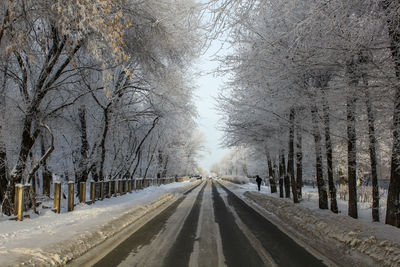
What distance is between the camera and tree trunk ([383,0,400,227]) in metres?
5.96

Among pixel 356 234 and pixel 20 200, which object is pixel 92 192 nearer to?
pixel 20 200

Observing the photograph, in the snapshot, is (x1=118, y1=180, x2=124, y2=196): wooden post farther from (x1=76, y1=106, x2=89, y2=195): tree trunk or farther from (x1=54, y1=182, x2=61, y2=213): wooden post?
(x1=54, y1=182, x2=61, y2=213): wooden post

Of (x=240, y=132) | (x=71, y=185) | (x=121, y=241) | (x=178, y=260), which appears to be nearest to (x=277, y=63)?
(x=178, y=260)

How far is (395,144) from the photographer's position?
6797mm

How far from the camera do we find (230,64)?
8.81m

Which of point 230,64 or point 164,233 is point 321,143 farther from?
point 164,233

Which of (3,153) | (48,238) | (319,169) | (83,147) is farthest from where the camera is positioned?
(83,147)

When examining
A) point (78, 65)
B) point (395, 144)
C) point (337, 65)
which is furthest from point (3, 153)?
point (395, 144)

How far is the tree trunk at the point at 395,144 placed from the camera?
19.6ft

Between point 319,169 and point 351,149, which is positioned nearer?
point 351,149

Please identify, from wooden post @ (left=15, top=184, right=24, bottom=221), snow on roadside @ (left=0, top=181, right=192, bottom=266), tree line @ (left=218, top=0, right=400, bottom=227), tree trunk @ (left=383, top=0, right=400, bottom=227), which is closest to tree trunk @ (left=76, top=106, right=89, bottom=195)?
snow on roadside @ (left=0, top=181, right=192, bottom=266)

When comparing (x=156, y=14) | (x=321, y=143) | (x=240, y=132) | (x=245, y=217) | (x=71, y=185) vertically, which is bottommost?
(x=245, y=217)

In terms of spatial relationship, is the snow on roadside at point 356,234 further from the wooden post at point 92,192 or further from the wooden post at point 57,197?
the wooden post at point 92,192

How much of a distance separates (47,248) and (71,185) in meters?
7.18
